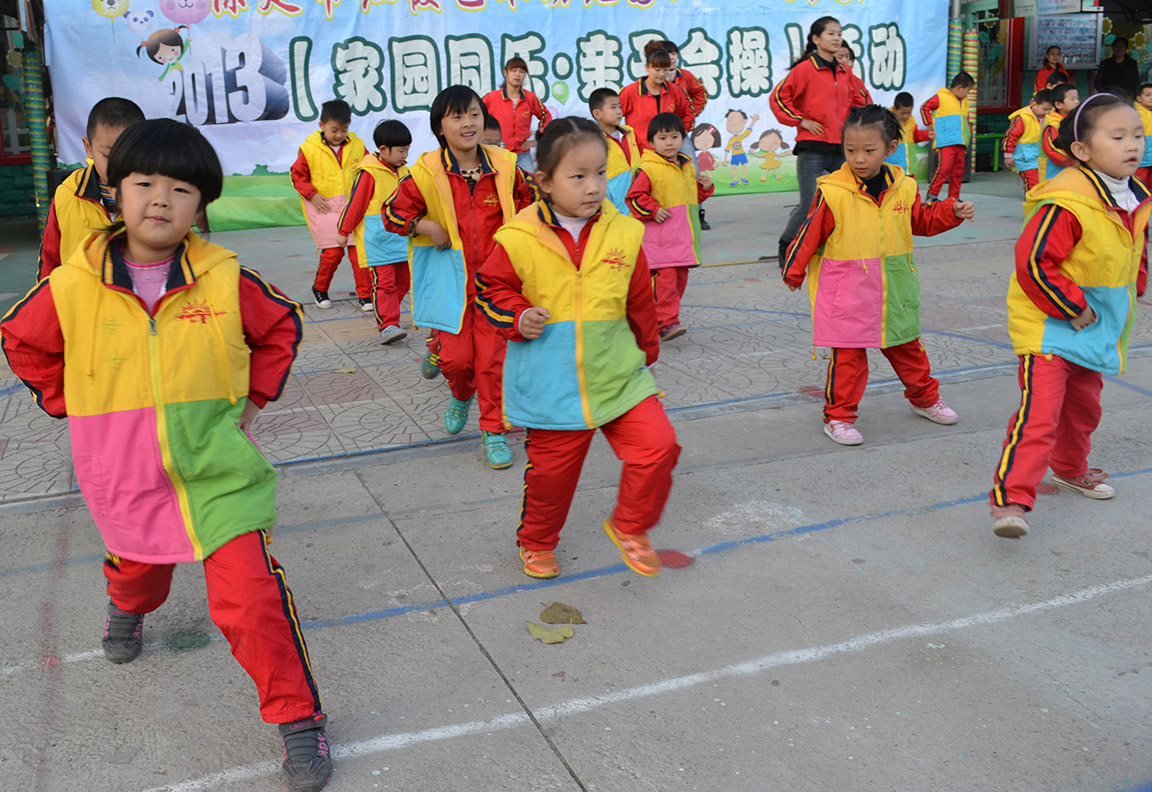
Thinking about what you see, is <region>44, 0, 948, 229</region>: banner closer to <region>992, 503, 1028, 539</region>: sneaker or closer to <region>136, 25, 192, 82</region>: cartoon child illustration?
<region>136, 25, 192, 82</region>: cartoon child illustration

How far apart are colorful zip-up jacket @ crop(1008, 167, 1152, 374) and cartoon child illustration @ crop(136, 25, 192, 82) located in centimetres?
1092

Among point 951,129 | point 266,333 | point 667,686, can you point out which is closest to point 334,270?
point 266,333

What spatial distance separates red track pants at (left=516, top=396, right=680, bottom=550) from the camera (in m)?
3.43

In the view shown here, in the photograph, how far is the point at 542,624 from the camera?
3.43 m

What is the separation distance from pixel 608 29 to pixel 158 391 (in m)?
12.6

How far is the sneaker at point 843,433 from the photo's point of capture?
5051 mm

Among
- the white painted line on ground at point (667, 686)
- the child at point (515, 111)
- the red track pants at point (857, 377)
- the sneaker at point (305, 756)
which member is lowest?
the white painted line on ground at point (667, 686)

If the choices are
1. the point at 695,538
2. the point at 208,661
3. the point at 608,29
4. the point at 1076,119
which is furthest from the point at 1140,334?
the point at 608,29

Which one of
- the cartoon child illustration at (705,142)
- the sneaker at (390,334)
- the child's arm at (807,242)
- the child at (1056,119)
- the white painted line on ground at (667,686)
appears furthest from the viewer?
the cartoon child illustration at (705,142)

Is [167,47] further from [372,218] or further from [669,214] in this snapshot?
[669,214]

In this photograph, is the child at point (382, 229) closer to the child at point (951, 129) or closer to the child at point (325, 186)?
the child at point (325, 186)

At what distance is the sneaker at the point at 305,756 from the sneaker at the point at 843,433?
311cm

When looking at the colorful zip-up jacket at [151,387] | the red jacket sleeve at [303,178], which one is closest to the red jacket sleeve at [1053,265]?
the colorful zip-up jacket at [151,387]

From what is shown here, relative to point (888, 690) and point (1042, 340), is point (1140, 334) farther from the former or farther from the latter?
point (888, 690)
